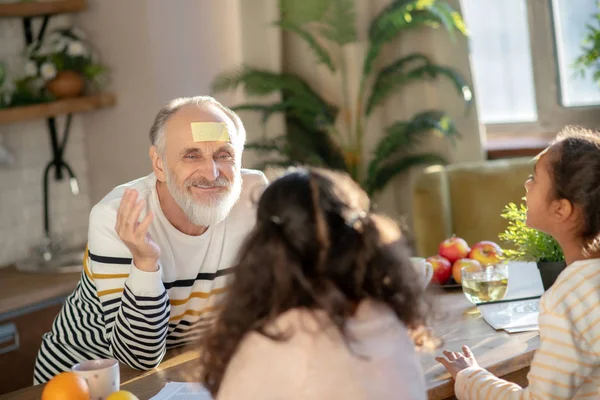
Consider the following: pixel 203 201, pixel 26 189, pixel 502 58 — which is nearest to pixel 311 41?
pixel 502 58

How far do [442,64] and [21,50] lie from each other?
6.38ft

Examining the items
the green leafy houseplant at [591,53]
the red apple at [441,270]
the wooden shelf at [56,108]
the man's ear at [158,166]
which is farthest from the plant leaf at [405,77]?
the man's ear at [158,166]

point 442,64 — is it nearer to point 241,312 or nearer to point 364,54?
point 364,54

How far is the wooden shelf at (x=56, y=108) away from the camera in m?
3.79

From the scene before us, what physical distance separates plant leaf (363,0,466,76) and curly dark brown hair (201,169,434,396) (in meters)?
2.83

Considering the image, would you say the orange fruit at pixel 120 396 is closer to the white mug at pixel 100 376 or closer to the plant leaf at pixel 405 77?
the white mug at pixel 100 376

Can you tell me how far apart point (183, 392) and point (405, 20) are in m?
2.72

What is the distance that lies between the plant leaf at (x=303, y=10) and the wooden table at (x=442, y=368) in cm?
237

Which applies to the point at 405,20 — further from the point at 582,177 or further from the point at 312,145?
the point at 582,177

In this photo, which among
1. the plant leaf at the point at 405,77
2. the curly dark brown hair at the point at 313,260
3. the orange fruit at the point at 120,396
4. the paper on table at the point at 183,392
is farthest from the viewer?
the plant leaf at the point at 405,77

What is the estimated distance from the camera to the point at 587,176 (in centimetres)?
178

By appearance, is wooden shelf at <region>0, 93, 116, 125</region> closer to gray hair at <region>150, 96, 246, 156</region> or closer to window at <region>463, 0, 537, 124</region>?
gray hair at <region>150, 96, 246, 156</region>

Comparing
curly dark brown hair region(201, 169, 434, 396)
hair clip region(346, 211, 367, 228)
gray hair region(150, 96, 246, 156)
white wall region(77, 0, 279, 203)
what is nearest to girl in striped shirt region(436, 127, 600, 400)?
curly dark brown hair region(201, 169, 434, 396)

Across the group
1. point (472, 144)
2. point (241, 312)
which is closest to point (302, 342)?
point (241, 312)
